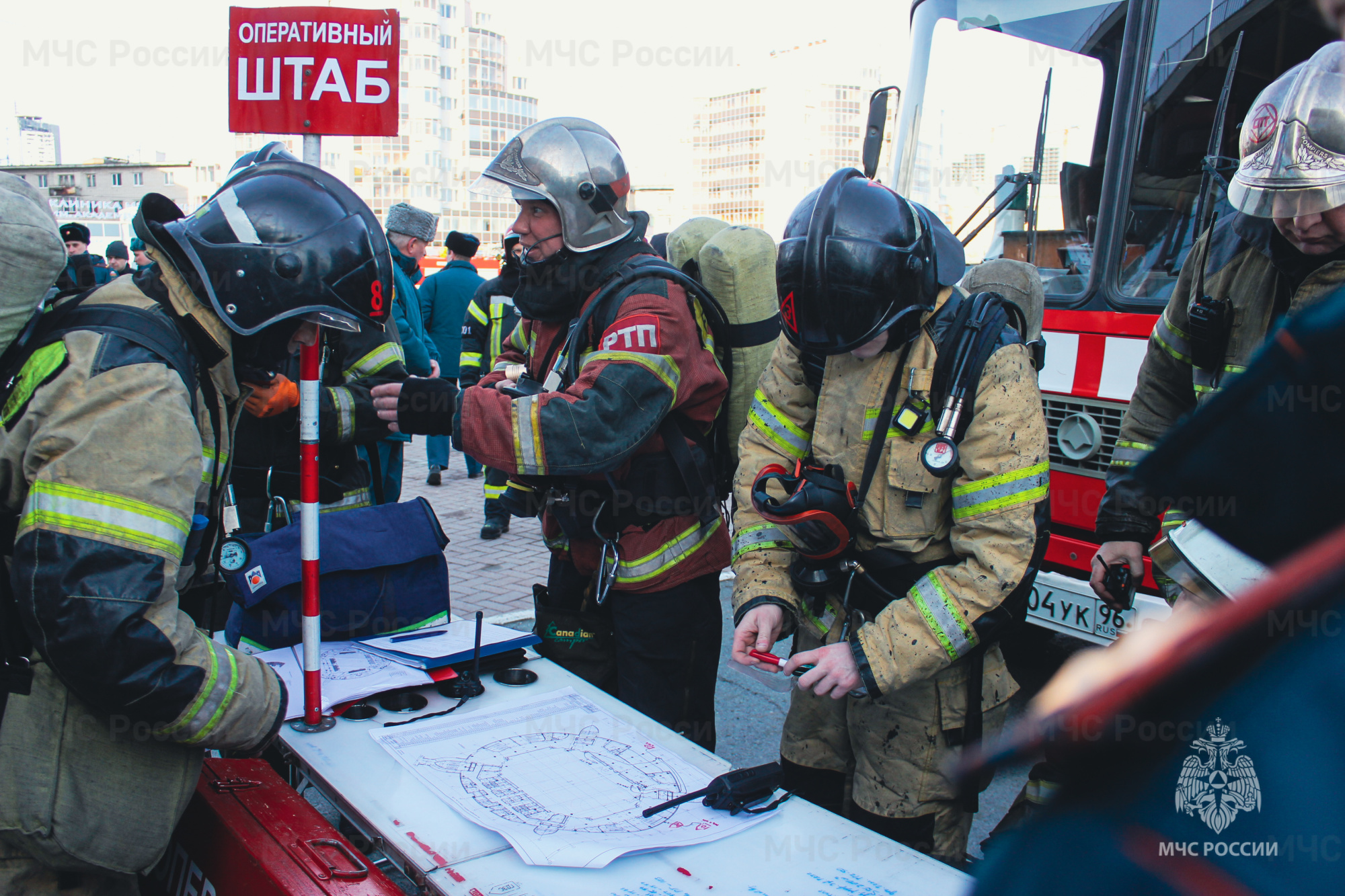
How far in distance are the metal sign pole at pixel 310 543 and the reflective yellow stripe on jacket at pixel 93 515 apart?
1.67 ft

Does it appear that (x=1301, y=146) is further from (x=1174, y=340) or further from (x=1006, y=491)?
(x=1006, y=491)

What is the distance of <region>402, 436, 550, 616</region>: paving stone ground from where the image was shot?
557cm

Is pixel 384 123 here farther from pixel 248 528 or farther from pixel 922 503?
pixel 922 503

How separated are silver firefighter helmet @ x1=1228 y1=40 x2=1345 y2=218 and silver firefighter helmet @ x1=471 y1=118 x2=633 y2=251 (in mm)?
1661

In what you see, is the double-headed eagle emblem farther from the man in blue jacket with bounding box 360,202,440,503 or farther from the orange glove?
the man in blue jacket with bounding box 360,202,440,503

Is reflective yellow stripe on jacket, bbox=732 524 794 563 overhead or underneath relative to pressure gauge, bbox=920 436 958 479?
underneath

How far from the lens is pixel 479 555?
21.7 ft

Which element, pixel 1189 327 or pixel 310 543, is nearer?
pixel 310 543

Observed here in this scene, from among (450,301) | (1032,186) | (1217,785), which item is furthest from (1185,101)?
(450,301)

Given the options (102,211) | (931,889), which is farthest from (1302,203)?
(102,211)

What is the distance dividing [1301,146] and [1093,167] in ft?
7.87

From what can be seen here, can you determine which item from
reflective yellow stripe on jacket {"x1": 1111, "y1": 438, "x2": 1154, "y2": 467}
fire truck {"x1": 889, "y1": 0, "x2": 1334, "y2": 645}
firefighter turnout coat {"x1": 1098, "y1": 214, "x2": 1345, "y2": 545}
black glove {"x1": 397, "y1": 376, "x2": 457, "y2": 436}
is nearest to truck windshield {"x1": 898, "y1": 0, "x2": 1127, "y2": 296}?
fire truck {"x1": 889, "y1": 0, "x2": 1334, "y2": 645}

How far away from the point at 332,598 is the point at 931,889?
1.71m

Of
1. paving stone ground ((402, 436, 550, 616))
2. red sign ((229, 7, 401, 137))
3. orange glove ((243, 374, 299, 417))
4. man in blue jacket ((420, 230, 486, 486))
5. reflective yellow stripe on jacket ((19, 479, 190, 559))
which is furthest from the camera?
man in blue jacket ((420, 230, 486, 486))
